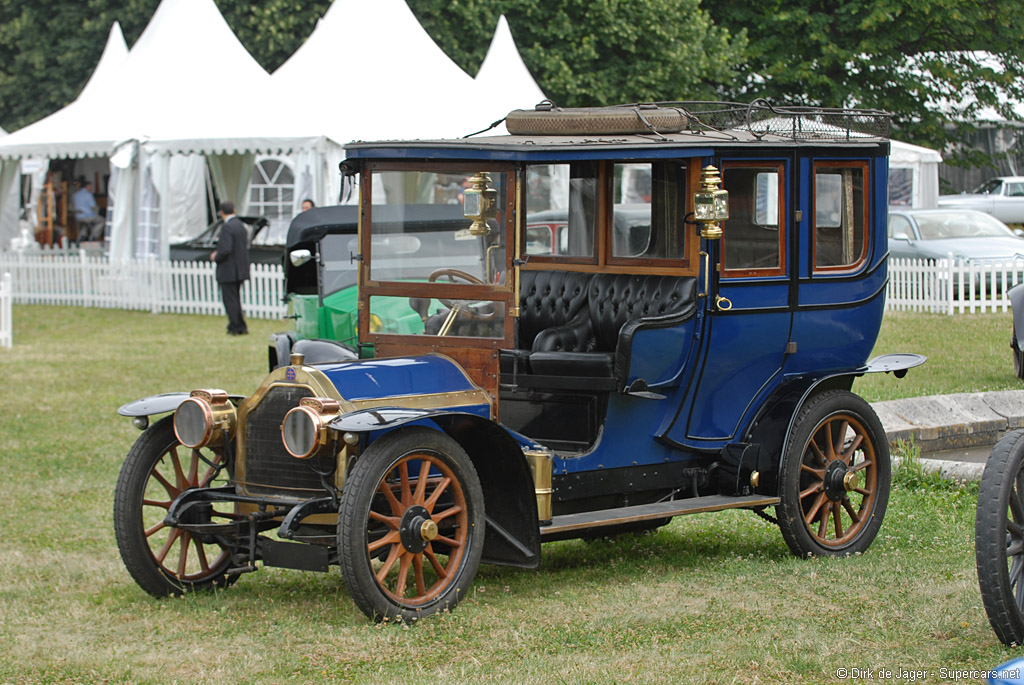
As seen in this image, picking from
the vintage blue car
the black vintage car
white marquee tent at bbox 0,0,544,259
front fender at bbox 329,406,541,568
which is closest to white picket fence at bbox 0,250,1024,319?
the black vintage car

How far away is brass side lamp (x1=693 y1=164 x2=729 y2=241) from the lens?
6.31 metres

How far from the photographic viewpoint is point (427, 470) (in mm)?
5754

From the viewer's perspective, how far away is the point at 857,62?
28.5 m

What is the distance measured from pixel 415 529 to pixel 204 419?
1.13m

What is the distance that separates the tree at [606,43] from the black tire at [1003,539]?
2328 cm

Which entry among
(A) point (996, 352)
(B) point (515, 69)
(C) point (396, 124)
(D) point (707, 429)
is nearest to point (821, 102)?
(B) point (515, 69)

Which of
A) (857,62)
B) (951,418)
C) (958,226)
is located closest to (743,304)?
(951,418)

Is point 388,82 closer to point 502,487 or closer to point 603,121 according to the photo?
point 603,121

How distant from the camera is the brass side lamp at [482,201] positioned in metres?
6.29

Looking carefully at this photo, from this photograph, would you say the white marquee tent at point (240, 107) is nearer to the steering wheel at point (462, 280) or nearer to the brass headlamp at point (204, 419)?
the steering wheel at point (462, 280)

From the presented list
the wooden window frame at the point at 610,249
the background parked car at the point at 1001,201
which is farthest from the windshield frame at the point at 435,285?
the background parked car at the point at 1001,201

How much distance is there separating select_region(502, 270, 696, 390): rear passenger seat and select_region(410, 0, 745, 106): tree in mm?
20888

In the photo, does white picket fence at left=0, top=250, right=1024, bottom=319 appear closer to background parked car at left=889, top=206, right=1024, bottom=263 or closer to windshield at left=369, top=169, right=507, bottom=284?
background parked car at left=889, top=206, right=1024, bottom=263

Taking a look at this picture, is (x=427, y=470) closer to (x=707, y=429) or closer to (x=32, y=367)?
(x=707, y=429)
